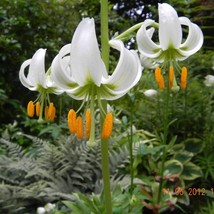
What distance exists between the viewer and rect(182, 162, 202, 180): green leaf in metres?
1.94

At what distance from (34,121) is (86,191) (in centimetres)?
94

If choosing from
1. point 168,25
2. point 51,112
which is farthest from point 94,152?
point 168,25

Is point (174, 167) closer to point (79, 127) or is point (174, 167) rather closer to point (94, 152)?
point (94, 152)

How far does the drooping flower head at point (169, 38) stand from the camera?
28.3 inches

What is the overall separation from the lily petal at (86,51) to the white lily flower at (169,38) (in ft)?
0.68

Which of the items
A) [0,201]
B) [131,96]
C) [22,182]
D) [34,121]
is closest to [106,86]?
[131,96]

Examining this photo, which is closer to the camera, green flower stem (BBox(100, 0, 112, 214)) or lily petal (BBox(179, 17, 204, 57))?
green flower stem (BBox(100, 0, 112, 214))

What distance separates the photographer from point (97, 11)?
4.98m

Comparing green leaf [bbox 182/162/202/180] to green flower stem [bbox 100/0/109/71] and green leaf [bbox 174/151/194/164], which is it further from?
green flower stem [bbox 100/0/109/71]

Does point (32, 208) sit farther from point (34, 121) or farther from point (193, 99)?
point (193, 99)

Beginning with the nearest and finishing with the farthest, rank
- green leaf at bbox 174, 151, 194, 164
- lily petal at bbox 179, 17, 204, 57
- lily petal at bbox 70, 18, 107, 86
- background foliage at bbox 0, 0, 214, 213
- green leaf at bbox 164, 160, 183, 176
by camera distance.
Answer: lily petal at bbox 70, 18, 107, 86 < lily petal at bbox 179, 17, 204, 57 < background foliage at bbox 0, 0, 214, 213 < green leaf at bbox 164, 160, 183, 176 < green leaf at bbox 174, 151, 194, 164

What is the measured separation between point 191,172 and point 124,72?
58.6 inches

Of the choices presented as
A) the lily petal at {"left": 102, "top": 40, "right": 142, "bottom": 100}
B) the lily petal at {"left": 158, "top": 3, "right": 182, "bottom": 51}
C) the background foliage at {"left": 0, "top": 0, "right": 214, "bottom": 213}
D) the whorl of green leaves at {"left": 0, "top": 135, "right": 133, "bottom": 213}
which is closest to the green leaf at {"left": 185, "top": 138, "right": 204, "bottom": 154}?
the background foliage at {"left": 0, "top": 0, "right": 214, "bottom": 213}

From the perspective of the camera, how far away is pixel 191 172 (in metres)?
1.97
